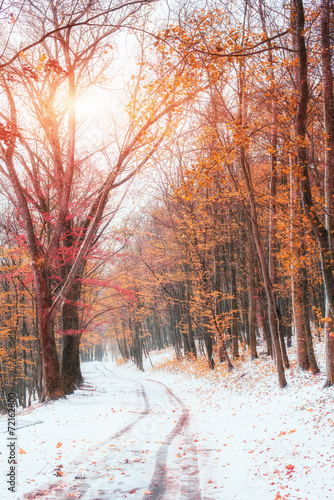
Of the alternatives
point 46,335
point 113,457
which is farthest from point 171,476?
point 46,335

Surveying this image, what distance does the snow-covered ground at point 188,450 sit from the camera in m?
4.13

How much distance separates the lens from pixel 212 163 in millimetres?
5645

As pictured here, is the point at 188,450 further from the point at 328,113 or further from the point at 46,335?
the point at 328,113

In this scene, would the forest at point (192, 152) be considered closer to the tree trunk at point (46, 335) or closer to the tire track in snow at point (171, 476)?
the tree trunk at point (46, 335)

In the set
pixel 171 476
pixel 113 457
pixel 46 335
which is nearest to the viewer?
pixel 171 476

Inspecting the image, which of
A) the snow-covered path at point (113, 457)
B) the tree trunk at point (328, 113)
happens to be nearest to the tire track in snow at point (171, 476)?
the snow-covered path at point (113, 457)

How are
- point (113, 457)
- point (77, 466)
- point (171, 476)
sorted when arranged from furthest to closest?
1. point (113, 457)
2. point (77, 466)
3. point (171, 476)

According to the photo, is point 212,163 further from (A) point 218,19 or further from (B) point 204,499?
(B) point 204,499

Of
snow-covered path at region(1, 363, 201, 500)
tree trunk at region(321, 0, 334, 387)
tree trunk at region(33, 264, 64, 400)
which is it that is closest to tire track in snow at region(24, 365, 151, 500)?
snow-covered path at region(1, 363, 201, 500)

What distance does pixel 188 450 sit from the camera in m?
5.90

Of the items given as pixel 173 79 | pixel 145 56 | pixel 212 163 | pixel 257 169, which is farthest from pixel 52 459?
pixel 257 169

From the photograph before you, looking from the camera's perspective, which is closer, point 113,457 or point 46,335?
point 113,457

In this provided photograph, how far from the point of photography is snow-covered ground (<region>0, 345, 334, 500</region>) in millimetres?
4133

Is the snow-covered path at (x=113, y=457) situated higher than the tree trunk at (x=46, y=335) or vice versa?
the tree trunk at (x=46, y=335)
